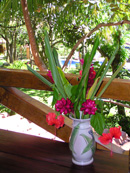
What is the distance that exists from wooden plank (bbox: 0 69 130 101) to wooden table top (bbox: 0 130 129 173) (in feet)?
0.68

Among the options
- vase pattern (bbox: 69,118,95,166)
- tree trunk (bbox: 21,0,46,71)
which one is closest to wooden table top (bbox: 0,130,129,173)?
vase pattern (bbox: 69,118,95,166)

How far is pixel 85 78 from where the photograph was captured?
633 millimetres

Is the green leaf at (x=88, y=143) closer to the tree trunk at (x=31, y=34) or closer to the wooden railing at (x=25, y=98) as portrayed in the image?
the wooden railing at (x=25, y=98)

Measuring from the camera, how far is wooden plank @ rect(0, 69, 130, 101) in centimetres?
81

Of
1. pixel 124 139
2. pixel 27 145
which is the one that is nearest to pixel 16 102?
pixel 27 145

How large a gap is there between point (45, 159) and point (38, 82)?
0.34 meters

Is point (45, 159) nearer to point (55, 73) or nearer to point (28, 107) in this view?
point (55, 73)

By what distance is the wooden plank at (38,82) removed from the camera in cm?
81

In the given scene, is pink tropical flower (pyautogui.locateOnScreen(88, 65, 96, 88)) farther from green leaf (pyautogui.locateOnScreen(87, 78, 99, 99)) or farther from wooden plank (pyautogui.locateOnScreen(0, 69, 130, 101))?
wooden plank (pyautogui.locateOnScreen(0, 69, 130, 101))

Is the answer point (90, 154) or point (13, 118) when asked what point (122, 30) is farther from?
point (90, 154)

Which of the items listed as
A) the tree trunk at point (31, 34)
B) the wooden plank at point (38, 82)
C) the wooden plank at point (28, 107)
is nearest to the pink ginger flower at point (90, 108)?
the wooden plank at point (38, 82)

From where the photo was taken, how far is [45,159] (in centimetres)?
72

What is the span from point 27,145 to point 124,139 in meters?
1.84

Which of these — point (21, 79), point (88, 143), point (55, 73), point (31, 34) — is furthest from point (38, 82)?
point (31, 34)
